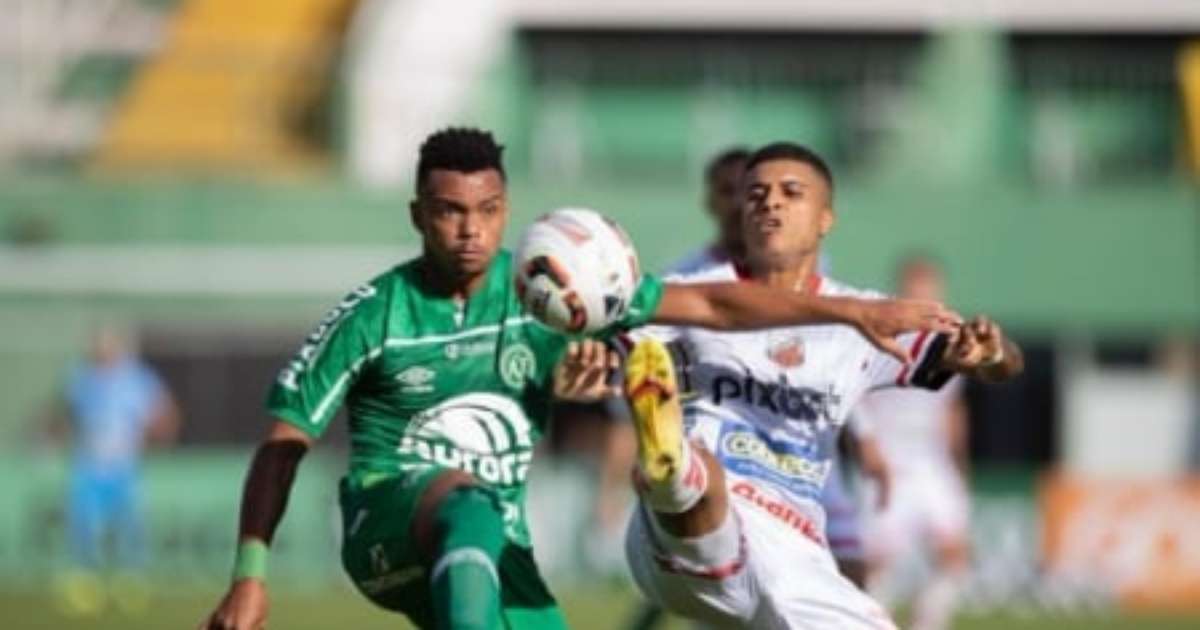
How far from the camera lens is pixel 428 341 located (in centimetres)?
1021

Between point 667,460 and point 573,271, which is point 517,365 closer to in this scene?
point 667,460

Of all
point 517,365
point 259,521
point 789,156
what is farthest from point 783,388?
point 259,521

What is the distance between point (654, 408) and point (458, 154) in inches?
42.9

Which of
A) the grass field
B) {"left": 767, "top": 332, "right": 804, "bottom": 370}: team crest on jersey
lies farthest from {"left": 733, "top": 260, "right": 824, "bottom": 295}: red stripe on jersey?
the grass field

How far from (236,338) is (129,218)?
1596 millimetres

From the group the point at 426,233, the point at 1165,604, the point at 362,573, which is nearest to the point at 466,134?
the point at 426,233

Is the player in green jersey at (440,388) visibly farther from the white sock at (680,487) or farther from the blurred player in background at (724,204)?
the blurred player in background at (724,204)

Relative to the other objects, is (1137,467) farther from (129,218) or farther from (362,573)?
(362,573)

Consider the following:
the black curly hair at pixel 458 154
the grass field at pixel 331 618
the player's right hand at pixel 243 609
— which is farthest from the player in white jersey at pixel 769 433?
the grass field at pixel 331 618

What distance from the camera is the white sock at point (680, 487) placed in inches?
388

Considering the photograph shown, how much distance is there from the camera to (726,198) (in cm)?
1420

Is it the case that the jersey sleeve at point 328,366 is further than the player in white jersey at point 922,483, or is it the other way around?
the player in white jersey at point 922,483

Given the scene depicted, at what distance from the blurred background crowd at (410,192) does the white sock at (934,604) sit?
12.1m

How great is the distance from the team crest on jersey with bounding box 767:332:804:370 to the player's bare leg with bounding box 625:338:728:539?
2.91 feet
